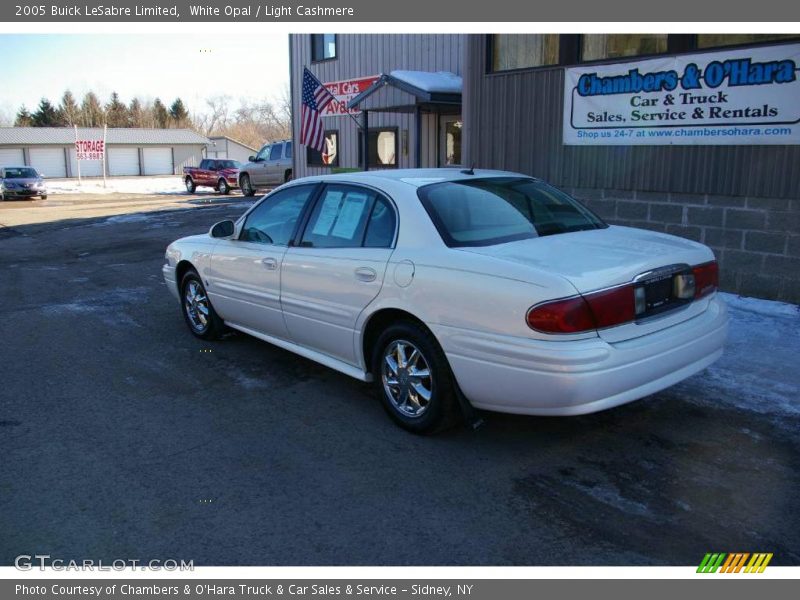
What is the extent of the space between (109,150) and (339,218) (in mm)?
57395

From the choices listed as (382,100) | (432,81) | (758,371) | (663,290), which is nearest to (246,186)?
(382,100)

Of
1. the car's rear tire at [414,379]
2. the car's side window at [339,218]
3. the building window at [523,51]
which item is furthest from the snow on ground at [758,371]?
the building window at [523,51]

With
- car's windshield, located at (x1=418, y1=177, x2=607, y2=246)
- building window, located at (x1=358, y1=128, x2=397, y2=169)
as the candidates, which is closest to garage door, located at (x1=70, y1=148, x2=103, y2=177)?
building window, located at (x1=358, y1=128, x2=397, y2=169)

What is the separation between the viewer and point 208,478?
3818 millimetres

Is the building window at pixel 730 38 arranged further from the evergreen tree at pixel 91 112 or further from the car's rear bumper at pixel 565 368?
the evergreen tree at pixel 91 112

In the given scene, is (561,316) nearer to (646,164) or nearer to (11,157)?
(646,164)

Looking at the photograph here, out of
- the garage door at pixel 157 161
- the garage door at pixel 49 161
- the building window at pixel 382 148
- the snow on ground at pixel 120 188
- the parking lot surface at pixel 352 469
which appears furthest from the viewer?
the garage door at pixel 157 161

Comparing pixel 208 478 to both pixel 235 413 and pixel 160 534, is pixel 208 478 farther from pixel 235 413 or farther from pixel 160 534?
pixel 235 413

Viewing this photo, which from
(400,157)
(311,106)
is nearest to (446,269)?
(311,106)

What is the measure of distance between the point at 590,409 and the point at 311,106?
12.4 metres

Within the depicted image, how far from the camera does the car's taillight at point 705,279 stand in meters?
4.22

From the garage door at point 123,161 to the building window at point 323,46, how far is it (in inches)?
1665

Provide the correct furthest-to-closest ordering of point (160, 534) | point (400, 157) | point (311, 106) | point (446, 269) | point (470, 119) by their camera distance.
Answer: point (400, 157), point (311, 106), point (470, 119), point (446, 269), point (160, 534)

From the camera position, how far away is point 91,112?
84.1 m
